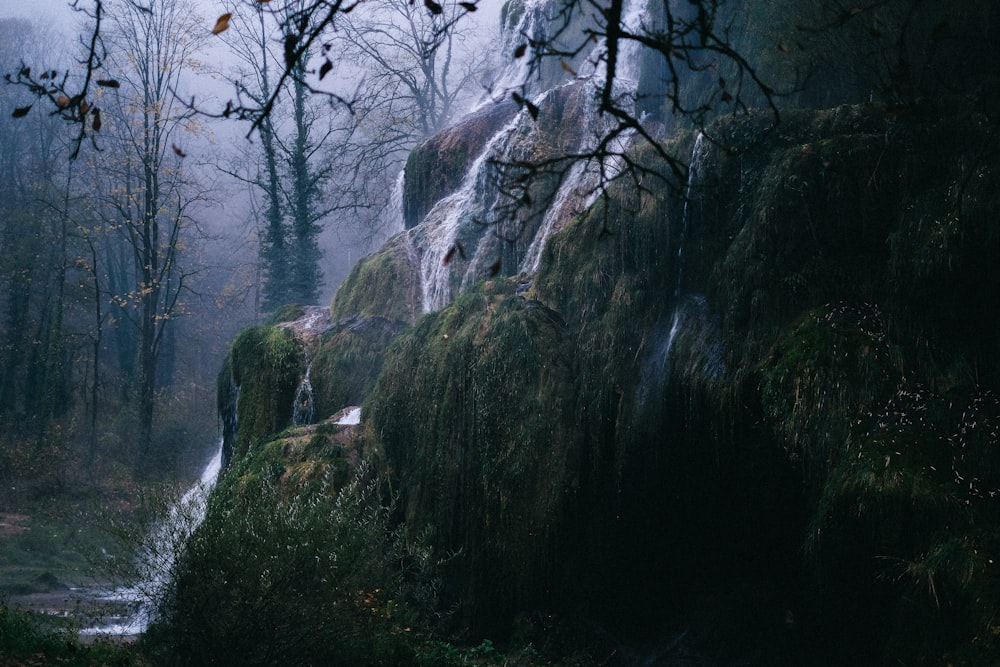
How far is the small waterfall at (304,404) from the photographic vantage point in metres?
12.5

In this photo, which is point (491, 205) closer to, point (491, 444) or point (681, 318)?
point (491, 444)

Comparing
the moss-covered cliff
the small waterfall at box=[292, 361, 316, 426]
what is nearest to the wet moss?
the small waterfall at box=[292, 361, 316, 426]

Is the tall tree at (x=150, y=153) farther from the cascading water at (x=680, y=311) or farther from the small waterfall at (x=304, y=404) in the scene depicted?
the cascading water at (x=680, y=311)

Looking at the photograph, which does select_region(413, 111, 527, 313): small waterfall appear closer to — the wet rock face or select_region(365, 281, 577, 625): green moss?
the wet rock face

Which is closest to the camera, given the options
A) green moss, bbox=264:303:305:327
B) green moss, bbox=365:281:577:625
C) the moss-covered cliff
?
the moss-covered cliff

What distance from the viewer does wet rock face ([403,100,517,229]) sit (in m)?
14.7

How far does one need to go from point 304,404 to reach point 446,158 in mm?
5556

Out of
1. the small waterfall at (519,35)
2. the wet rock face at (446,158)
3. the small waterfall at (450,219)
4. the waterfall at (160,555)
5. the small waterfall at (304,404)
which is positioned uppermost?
the small waterfall at (519,35)

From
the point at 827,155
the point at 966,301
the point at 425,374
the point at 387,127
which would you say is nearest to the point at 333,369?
the point at 425,374

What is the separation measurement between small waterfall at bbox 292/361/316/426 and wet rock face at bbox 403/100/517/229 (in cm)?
440

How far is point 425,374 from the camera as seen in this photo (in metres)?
9.09

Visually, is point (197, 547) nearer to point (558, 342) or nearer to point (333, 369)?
point (558, 342)

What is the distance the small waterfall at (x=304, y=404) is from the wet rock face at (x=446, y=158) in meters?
4.40

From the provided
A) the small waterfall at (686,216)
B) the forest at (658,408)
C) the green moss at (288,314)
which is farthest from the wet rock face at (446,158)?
the small waterfall at (686,216)
